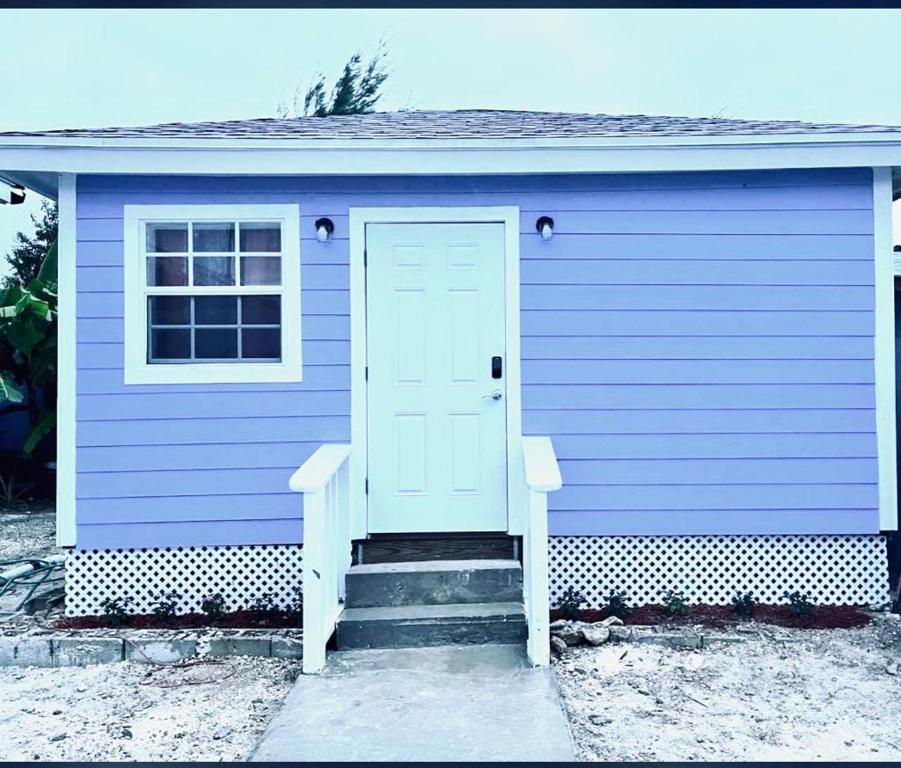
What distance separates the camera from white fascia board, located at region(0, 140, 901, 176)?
5.02 metres

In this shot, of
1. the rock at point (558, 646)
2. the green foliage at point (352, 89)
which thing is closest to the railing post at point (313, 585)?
the rock at point (558, 646)

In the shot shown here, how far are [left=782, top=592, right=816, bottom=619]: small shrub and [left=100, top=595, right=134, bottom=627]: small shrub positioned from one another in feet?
14.4

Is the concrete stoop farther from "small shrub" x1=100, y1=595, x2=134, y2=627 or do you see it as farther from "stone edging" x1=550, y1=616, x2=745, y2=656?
"small shrub" x1=100, y1=595, x2=134, y2=627

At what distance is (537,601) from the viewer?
14.1 feet

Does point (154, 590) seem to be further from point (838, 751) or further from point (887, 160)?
point (887, 160)

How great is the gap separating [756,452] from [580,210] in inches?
79.4

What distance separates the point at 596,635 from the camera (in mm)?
4688

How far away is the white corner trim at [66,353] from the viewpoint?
5.14 metres

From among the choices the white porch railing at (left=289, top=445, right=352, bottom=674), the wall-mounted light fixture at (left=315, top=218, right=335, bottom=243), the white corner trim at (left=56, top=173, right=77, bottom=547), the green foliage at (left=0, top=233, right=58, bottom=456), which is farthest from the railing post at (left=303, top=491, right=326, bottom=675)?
the green foliage at (left=0, top=233, right=58, bottom=456)

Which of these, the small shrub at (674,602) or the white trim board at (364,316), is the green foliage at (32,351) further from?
the small shrub at (674,602)

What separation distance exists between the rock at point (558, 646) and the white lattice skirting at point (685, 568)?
2.12ft

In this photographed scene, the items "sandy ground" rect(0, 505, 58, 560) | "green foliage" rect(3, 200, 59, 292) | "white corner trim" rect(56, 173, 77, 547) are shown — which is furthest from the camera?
"green foliage" rect(3, 200, 59, 292)

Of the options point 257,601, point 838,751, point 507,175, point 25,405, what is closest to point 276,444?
point 257,601

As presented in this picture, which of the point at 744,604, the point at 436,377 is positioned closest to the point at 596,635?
the point at 744,604
